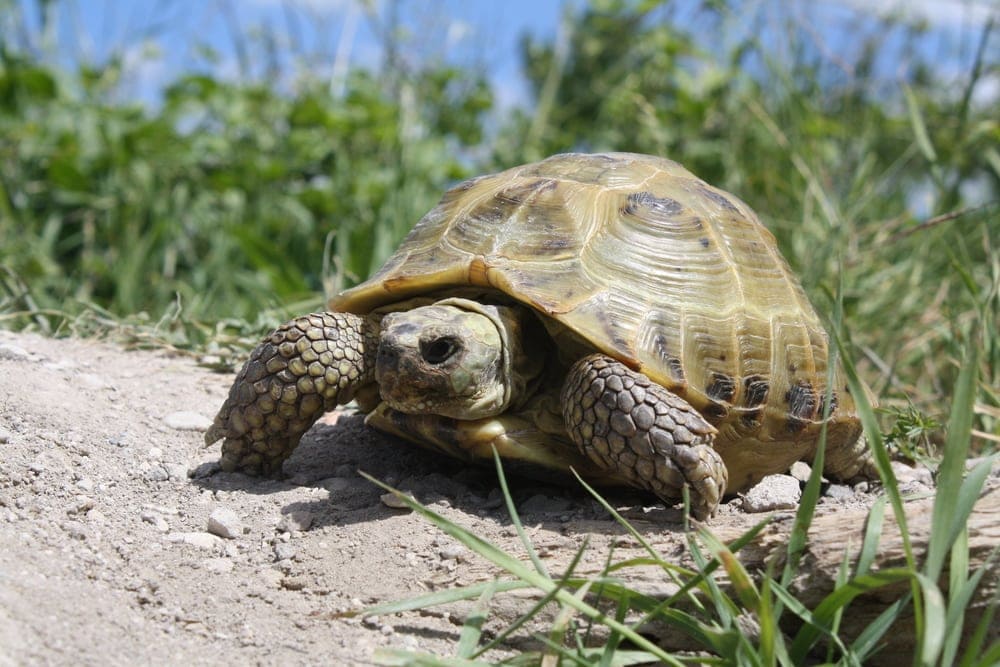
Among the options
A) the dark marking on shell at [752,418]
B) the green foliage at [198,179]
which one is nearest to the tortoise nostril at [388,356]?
the dark marking on shell at [752,418]

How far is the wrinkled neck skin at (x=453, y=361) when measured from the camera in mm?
2441

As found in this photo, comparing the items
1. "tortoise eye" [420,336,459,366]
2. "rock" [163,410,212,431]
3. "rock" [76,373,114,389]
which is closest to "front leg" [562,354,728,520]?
"tortoise eye" [420,336,459,366]

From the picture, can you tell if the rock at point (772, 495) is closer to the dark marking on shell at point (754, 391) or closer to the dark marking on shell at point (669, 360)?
the dark marking on shell at point (754, 391)

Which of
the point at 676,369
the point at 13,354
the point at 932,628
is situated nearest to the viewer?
the point at 932,628

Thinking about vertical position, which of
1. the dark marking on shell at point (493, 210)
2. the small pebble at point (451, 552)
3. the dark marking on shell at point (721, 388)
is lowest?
the small pebble at point (451, 552)

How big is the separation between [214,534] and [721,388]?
133 cm

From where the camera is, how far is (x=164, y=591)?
204 cm

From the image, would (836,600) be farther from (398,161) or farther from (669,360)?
(398,161)

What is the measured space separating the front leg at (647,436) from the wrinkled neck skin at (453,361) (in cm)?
23

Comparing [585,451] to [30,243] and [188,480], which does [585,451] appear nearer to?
[188,480]

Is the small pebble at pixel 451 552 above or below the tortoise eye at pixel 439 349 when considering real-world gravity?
below

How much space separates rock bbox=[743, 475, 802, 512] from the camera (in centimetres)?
261

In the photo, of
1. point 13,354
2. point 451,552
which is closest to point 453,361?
point 451,552

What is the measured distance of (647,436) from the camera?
2359 millimetres
